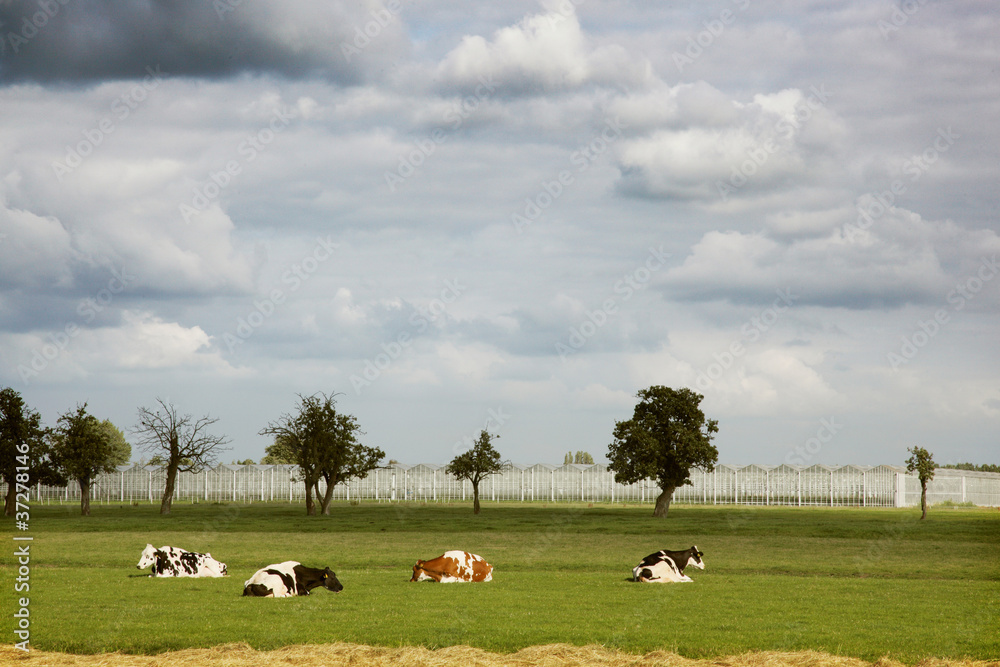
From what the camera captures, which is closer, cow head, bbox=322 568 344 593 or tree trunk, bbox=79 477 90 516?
cow head, bbox=322 568 344 593

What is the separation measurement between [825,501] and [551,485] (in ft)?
113

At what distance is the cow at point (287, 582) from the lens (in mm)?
18328

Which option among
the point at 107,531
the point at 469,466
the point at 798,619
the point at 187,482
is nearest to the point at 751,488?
the point at 469,466

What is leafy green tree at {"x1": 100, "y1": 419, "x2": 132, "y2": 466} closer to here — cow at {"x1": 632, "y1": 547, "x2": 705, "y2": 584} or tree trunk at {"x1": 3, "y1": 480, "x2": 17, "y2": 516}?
tree trunk at {"x1": 3, "y1": 480, "x2": 17, "y2": 516}

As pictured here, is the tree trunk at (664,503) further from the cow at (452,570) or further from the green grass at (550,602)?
the cow at (452,570)

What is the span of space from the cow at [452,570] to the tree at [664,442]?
1720 inches

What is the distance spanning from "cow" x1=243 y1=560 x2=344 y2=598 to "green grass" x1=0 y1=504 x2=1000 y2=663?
0.36 meters

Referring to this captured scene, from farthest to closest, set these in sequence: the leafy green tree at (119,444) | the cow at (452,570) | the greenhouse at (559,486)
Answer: the leafy green tree at (119,444)
the greenhouse at (559,486)
the cow at (452,570)

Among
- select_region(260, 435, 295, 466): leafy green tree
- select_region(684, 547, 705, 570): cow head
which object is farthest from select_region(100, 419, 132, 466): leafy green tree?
select_region(684, 547, 705, 570): cow head

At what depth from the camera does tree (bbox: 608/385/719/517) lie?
6481 centimetres

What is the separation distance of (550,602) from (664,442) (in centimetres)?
5009

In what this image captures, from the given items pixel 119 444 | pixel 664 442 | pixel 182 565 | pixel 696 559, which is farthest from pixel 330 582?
pixel 119 444

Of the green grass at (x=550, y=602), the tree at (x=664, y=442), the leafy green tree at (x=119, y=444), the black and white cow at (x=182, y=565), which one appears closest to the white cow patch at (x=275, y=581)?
the green grass at (x=550, y=602)

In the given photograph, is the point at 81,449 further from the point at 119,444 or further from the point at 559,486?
the point at 119,444
